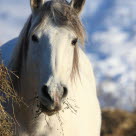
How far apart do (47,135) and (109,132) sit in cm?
840

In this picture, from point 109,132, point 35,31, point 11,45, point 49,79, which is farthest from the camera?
point 109,132

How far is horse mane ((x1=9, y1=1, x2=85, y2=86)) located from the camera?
5008 mm

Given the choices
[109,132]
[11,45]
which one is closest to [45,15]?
[11,45]

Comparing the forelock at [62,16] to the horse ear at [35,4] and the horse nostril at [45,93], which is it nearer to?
the horse ear at [35,4]

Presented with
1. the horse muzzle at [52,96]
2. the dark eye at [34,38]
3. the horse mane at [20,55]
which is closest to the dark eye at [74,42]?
the dark eye at [34,38]

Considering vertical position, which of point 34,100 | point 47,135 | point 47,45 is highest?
point 47,45

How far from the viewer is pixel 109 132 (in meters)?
13.3

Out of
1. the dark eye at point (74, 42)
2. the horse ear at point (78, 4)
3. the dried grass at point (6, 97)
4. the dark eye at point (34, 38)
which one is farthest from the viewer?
the horse ear at point (78, 4)

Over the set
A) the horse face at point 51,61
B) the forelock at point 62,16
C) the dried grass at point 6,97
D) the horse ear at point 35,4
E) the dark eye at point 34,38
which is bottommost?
the dried grass at point 6,97

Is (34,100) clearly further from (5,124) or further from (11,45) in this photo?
(11,45)

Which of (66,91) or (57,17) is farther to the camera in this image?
(57,17)

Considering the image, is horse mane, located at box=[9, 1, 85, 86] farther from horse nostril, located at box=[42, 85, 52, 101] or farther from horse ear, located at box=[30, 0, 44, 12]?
horse nostril, located at box=[42, 85, 52, 101]

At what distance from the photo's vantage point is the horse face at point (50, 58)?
14.6 ft

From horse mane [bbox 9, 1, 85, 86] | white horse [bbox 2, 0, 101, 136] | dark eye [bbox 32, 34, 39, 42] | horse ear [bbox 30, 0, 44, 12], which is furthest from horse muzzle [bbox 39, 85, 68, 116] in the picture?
horse ear [bbox 30, 0, 44, 12]
